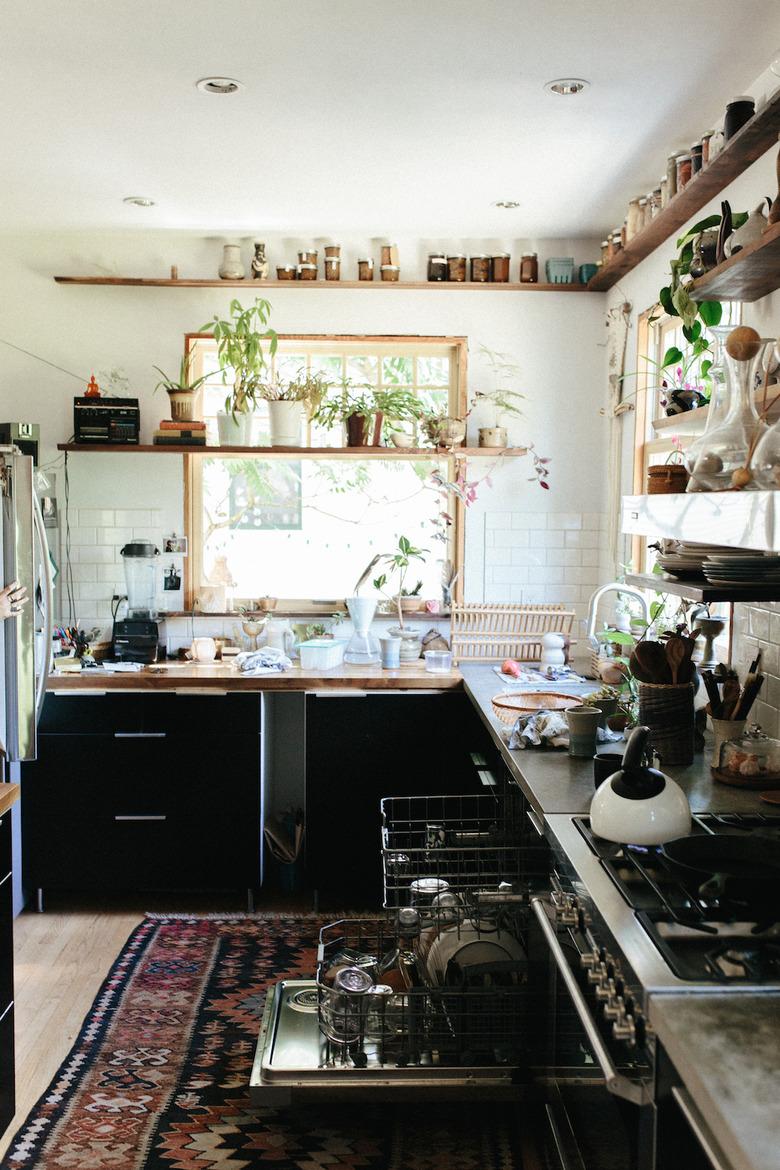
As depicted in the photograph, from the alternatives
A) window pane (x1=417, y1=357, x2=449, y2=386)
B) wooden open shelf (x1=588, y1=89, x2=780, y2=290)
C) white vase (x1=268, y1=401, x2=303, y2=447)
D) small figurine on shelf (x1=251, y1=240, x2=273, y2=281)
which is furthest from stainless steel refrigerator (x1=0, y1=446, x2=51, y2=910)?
wooden open shelf (x1=588, y1=89, x2=780, y2=290)

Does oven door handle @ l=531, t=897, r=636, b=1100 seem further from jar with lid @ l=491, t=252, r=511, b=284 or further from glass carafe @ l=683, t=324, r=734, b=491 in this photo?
jar with lid @ l=491, t=252, r=511, b=284

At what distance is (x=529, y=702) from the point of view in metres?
3.59

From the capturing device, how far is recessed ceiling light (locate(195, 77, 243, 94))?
9.77 ft

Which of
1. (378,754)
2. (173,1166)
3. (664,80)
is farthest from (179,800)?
(664,80)

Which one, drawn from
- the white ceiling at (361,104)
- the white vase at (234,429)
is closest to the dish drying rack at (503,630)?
the white vase at (234,429)

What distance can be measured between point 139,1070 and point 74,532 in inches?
99.3

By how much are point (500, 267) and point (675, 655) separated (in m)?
2.56

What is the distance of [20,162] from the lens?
147 inches

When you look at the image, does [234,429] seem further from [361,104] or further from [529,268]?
[361,104]

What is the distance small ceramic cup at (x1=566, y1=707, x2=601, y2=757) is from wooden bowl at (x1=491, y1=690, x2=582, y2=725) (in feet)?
1.90

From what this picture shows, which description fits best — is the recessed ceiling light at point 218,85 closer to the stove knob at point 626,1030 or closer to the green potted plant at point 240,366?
the green potted plant at point 240,366

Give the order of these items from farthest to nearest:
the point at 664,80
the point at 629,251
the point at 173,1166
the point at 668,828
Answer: the point at 629,251 < the point at 664,80 < the point at 173,1166 < the point at 668,828

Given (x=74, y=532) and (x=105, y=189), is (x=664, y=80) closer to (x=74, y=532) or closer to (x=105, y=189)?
(x=105, y=189)

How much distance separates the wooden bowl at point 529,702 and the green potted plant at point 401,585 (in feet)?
3.02
